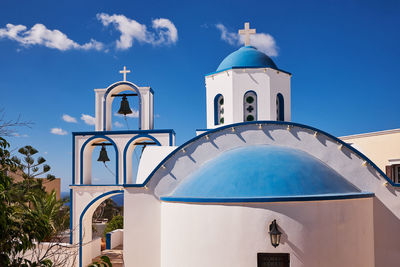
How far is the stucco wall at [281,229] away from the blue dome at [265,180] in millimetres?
192

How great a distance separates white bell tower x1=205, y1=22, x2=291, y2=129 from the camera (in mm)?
11820

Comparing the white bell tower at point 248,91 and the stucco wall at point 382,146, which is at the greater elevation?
the white bell tower at point 248,91

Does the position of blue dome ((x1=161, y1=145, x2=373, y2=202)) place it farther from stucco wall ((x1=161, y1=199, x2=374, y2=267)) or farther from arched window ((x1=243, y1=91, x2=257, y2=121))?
arched window ((x1=243, y1=91, x2=257, y2=121))

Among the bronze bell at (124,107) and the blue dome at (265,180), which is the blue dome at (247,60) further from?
the blue dome at (265,180)

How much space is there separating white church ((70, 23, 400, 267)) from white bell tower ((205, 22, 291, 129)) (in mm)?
630

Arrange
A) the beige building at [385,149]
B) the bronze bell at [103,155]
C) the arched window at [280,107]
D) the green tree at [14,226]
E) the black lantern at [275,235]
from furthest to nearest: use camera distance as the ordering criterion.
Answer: the beige building at [385,149] < the bronze bell at [103,155] < the arched window at [280,107] < the black lantern at [275,235] < the green tree at [14,226]

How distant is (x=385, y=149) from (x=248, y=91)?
23.1ft

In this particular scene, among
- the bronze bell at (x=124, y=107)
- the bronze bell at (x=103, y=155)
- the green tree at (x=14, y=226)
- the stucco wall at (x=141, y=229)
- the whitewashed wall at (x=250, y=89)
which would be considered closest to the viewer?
the green tree at (x=14, y=226)

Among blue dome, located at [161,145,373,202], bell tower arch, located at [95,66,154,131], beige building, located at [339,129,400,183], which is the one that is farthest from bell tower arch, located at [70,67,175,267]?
beige building, located at [339,129,400,183]

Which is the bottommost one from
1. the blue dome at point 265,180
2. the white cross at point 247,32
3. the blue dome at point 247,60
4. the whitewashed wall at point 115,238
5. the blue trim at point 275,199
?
the whitewashed wall at point 115,238

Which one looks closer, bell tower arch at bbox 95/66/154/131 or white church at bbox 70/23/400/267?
white church at bbox 70/23/400/267

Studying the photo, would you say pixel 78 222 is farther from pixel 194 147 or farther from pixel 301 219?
pixel 301 219

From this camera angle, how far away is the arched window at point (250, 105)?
38.9ft

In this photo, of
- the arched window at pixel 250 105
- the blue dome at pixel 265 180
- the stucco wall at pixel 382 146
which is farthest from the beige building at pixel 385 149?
the blue dome at pixel 265 180
